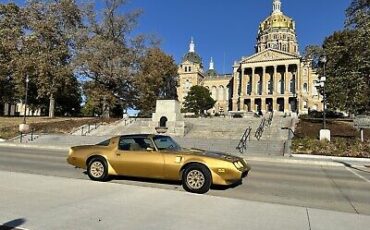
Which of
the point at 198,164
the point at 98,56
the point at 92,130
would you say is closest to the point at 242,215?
the point at 198,164

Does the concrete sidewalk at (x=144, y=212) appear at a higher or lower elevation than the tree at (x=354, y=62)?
lower

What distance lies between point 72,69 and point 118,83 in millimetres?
5634

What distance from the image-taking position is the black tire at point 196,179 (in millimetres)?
8703

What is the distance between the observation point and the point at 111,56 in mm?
42719

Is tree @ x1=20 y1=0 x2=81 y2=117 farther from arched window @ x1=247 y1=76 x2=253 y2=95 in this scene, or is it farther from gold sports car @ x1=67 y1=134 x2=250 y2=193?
arched window @ x1=247 y1=76 x2=253 y2=95

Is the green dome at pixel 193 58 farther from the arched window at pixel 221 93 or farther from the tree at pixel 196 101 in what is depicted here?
the tree at pixel 196 101

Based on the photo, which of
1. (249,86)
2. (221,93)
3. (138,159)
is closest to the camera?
(138,159)

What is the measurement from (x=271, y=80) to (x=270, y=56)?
729cm

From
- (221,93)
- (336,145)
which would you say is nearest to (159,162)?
(336,145)

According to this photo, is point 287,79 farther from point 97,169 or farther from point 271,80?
point 97,169

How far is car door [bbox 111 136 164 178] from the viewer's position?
9.39 metres

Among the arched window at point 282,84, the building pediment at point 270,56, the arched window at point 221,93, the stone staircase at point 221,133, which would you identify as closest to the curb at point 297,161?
the stone staircase at point 221,133

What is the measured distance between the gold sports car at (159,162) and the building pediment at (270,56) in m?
95.7

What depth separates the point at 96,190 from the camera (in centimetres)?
803
